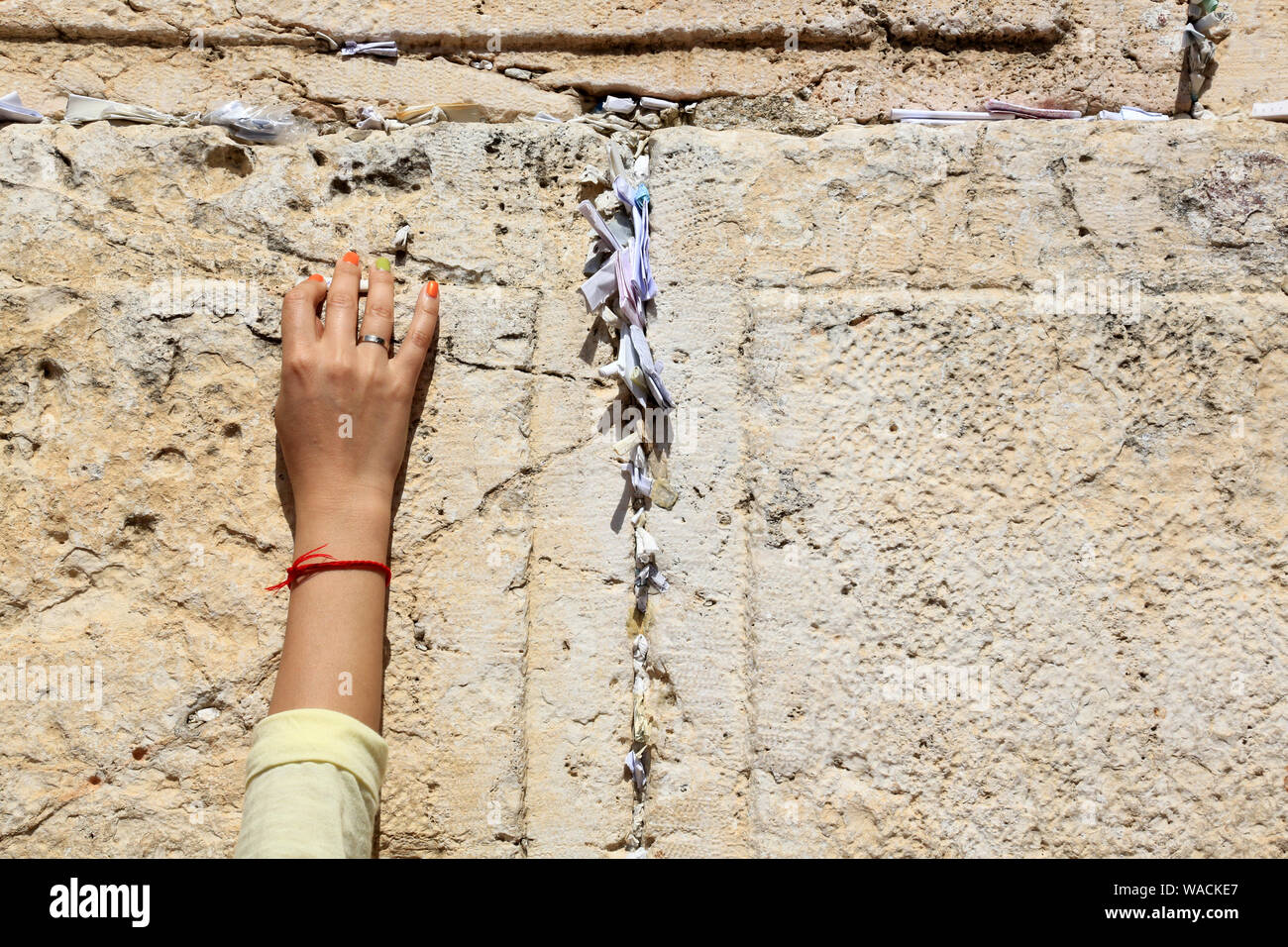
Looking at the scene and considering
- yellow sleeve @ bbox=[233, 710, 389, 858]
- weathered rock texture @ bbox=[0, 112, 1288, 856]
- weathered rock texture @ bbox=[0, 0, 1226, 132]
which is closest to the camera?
yellow sleeve @ bbox=[233, 710, 389, 858]

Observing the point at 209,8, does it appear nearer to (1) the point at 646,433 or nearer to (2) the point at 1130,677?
(1) the point at 646,433

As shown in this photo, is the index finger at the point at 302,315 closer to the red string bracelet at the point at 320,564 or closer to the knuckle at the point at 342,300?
the knuckle at the point at 342,300

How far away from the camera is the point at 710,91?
1.73 m

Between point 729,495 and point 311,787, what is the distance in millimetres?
819

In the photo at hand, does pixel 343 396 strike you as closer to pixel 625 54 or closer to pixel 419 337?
pixel 419 337

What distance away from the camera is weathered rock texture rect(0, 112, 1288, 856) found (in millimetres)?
1501

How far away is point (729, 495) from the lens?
1565mm

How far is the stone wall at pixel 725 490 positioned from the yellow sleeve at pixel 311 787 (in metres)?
0.17

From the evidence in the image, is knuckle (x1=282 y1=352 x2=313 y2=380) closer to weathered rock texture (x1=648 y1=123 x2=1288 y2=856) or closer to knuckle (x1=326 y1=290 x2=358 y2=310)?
knuckle (x1=326 y1=290 x2=358 y2=310)

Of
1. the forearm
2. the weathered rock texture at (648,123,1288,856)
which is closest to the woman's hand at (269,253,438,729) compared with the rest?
the forearm

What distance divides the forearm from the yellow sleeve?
0.14ft

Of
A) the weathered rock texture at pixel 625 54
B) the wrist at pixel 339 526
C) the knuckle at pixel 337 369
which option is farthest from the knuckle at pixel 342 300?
the weathered rock texture at pixel 625 54

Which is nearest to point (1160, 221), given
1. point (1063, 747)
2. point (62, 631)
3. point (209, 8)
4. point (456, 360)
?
point (1063, 747)

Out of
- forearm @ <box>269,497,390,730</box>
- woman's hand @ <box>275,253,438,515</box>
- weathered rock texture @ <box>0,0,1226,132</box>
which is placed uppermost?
weathered rock texture @ <box>0,0,1226,132</box>
